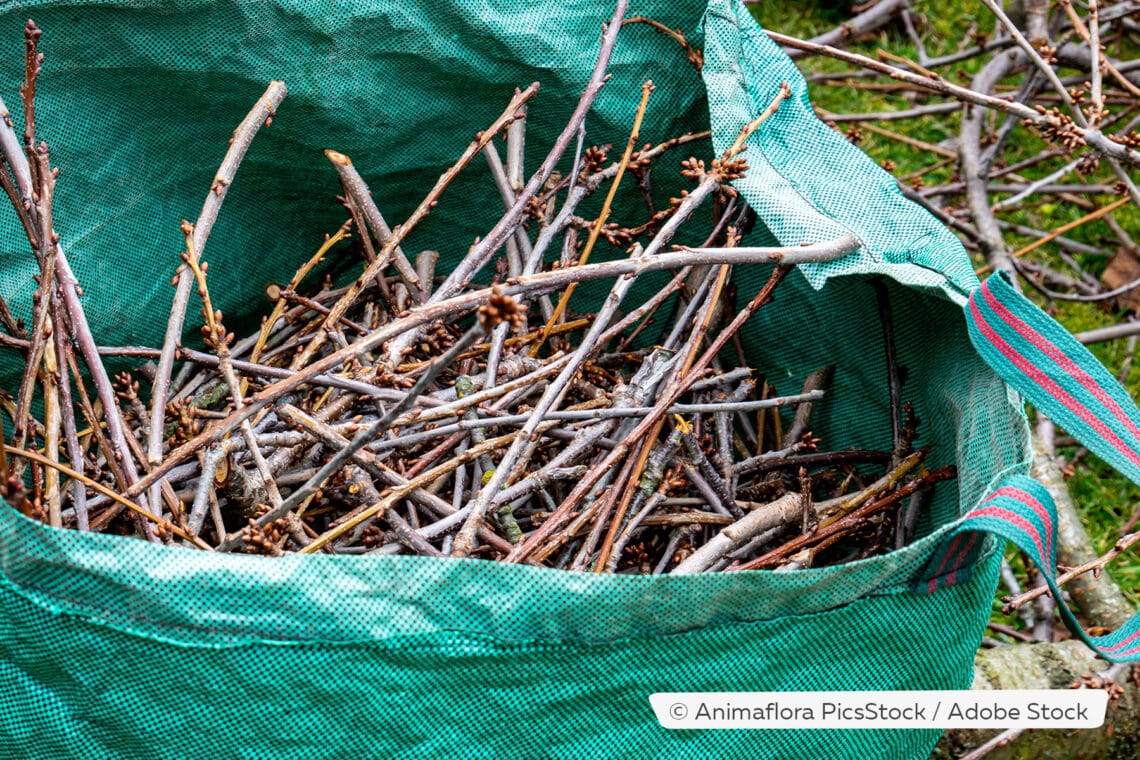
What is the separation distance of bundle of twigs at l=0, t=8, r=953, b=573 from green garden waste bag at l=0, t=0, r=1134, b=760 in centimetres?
8

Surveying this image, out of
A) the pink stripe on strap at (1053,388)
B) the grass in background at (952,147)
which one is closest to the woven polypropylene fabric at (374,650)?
the pink stripe on strap at (1053,388)

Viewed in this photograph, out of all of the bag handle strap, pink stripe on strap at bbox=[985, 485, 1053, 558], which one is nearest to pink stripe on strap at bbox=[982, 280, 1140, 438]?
the bag handle strap

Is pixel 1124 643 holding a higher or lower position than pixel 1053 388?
lower

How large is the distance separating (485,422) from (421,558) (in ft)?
1.32

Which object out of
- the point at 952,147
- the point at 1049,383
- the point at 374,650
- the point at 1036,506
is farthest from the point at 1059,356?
the point at 952,147

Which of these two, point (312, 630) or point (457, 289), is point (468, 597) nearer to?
point (312, 630)

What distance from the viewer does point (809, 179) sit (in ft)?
4.50

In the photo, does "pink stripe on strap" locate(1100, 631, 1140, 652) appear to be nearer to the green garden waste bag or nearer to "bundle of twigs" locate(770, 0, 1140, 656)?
the green garden waste bag

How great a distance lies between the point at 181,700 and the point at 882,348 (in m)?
0.99

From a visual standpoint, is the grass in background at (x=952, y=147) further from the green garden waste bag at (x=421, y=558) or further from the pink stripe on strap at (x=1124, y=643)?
the pink stripe on strap at (x=1124, y=643)

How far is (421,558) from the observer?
859 millimetres

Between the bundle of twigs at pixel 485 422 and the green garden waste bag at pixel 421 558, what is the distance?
0.08 m

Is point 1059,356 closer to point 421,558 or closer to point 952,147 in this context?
point 421,558

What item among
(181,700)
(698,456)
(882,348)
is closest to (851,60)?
(882,348)
